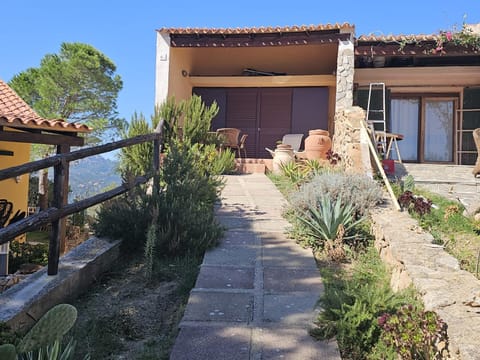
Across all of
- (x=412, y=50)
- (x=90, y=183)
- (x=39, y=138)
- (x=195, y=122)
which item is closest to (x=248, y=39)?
(x=195, y=122)

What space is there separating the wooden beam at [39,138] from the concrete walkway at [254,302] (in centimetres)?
476

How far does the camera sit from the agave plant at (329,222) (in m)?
4.05

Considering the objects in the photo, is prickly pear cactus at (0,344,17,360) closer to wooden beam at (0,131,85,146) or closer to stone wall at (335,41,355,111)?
wooden beam at (0,131,85,146)

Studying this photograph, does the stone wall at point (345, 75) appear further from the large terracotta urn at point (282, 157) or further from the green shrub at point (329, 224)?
the green shrub at point (329, 224)

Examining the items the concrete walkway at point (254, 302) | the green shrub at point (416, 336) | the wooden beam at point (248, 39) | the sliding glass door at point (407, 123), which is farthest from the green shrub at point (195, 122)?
Answer: the green shrub at point (416, 336)

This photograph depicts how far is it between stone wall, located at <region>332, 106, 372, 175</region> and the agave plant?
2.35m

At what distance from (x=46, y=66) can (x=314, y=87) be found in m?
10.5

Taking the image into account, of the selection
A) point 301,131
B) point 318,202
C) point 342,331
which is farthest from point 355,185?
point 301,131

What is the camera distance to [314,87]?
40.8 ft

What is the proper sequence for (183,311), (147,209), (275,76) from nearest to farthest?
(183,311), (147,209), (275,76)

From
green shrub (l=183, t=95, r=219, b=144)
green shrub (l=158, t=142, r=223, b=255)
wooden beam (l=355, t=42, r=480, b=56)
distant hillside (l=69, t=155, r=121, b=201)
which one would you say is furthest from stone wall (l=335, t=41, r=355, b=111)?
green shrub (l=158, t=142, r=223, b=255)

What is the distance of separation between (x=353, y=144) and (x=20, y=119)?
19.6 ft

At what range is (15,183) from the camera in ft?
31.5

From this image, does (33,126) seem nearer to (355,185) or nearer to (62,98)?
(355,185)
